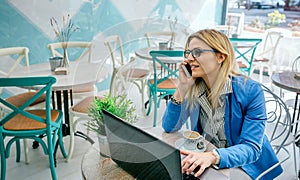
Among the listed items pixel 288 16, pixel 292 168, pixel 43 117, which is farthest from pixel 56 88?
A: pixel 288 16

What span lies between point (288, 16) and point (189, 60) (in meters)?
4.96

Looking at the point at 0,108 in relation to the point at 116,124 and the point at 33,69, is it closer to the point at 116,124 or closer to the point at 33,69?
the point at 33,69

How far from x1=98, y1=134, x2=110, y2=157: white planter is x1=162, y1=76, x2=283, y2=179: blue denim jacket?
13.8 inches

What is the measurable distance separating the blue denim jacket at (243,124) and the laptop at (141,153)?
195 mm

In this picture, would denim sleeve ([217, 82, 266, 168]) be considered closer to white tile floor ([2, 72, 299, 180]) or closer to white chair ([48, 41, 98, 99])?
white tile floor ([2, 72, 299, 180])

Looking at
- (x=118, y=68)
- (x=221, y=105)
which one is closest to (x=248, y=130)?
(x=221, y=105)

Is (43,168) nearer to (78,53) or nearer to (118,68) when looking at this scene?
(118,68)

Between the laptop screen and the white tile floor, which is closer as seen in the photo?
the laptop screen

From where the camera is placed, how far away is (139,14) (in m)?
4.59

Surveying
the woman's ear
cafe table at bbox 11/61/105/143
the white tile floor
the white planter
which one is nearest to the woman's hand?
the white planter

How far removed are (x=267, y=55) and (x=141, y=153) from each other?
5041 millimetres

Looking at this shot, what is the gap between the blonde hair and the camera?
1181mm

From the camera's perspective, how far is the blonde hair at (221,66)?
118cm

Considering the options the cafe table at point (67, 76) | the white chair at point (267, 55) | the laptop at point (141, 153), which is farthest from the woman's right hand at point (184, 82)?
the white chair at point (267, 55)
